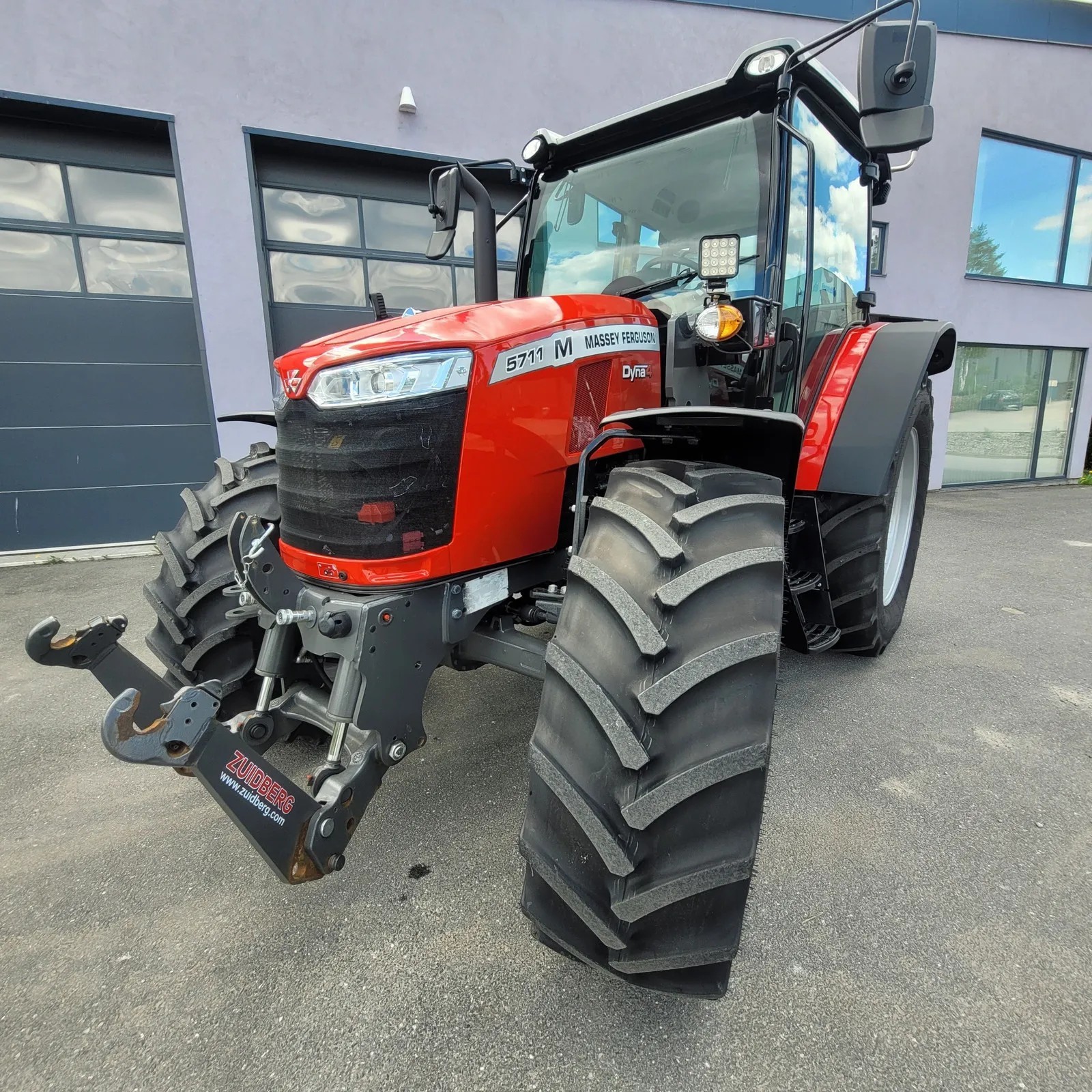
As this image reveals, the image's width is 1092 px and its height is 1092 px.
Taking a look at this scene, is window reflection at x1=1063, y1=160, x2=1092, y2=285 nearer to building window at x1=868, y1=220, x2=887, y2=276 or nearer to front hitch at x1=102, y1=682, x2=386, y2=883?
building window at x1=868, y1=220, x2=887, y2=276

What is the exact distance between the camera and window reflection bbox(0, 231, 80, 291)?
216 inches

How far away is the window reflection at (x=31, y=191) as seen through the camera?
539 cm

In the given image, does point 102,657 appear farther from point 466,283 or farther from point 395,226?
point 466,283

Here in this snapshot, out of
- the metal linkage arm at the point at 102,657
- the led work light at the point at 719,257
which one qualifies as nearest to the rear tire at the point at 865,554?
the led work light at the point at 719,257

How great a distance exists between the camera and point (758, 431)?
197 centimetres

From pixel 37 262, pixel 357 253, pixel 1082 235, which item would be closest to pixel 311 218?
pixel 357 253

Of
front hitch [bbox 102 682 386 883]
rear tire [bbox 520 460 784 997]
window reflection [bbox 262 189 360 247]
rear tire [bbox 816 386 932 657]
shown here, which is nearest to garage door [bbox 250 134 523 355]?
window reflection [bbox 262 189 360 247]

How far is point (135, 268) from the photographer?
5.79m

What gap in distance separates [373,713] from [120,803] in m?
1.36

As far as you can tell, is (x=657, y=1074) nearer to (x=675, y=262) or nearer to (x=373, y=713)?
(x=373, y=713)

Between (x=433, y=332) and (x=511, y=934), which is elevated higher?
(x=433, y=332)

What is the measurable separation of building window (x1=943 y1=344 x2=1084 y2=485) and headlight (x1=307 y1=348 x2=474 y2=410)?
31.7 feet

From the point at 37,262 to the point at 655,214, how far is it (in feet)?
19.8

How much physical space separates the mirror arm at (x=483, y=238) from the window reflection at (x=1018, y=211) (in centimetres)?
936
